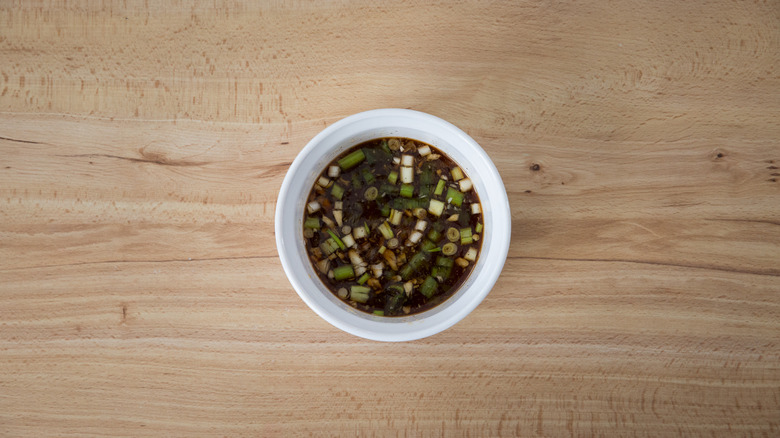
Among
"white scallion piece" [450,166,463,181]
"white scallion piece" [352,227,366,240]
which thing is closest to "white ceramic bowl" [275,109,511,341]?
"white scallion piece" [450,166,463,181]

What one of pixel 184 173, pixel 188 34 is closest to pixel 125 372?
pixel 184 173

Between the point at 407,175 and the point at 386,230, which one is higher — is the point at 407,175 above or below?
above

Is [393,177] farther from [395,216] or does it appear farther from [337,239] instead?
[337,239]

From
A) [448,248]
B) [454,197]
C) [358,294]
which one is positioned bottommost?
[358,294]

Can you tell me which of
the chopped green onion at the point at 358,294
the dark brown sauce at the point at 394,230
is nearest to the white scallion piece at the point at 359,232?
the dark brown sauce at the point at 394,230

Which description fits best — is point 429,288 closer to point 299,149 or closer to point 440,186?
point 440,186

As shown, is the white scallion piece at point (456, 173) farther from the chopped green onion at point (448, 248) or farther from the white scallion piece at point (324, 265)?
the white scallion piece at point (324, 265)

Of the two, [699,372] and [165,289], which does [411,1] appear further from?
[699,372]

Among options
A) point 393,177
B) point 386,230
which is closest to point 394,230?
point 386,230
